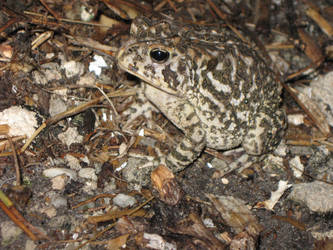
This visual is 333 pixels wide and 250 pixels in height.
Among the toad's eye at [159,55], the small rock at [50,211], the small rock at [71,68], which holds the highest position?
the toad's eye at [159,55]

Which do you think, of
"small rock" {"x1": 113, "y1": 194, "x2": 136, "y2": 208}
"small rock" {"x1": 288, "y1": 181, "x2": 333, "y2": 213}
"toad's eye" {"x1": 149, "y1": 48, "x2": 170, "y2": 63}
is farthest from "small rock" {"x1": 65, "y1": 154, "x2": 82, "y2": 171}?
"small rock" {"x1": 288, "y1": 181, "x2": 333, "y2": 213}

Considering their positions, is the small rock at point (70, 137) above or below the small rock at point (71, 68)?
below

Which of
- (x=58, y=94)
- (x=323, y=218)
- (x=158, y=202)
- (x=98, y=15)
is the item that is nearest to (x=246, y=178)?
(x=323, y=218)

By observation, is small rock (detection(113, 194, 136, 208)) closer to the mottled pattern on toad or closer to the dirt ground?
the dirt ground

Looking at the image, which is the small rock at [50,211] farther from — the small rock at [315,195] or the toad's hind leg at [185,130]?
the small rock at [315,195]

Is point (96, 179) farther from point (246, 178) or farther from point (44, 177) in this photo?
point (246, 178)

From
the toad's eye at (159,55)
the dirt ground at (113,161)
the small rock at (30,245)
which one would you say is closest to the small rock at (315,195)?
the dirt ground at (113,161)

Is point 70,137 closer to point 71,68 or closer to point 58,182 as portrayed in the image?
point 58,182
